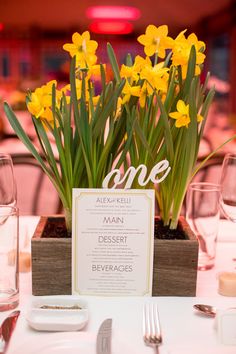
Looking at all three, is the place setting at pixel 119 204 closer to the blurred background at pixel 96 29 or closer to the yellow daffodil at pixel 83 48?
the yellow daffodil at pixel 83 48

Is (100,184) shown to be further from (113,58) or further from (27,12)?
(27,12)

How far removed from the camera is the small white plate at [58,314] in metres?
0.81

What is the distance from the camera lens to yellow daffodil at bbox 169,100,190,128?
91cm

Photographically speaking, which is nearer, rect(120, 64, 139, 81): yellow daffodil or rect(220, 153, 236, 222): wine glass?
rect(120, 64, 139, 81): yellow daffodil

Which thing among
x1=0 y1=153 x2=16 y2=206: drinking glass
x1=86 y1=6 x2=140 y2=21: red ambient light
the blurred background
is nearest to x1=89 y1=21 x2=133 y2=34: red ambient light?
the blurred background

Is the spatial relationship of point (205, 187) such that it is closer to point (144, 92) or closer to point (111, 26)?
point (144, 92)

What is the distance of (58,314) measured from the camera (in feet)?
2.77

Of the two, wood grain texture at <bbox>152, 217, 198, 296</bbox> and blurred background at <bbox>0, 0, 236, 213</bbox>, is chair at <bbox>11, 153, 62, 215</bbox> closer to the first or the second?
wood grain texture at <bbox>152, 217, 198, 296</bbox>

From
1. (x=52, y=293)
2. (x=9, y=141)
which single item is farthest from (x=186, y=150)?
(x=9, y=141)

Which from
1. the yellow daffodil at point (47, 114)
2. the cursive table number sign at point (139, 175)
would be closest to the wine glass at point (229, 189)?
the cursive table number sign at point (139, 175)

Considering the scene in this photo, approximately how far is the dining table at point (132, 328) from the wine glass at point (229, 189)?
146 mm

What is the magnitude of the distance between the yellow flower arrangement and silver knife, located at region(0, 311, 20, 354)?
0.24 meters

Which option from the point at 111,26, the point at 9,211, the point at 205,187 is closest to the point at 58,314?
the point at 9,211

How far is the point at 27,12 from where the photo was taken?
11594mm
